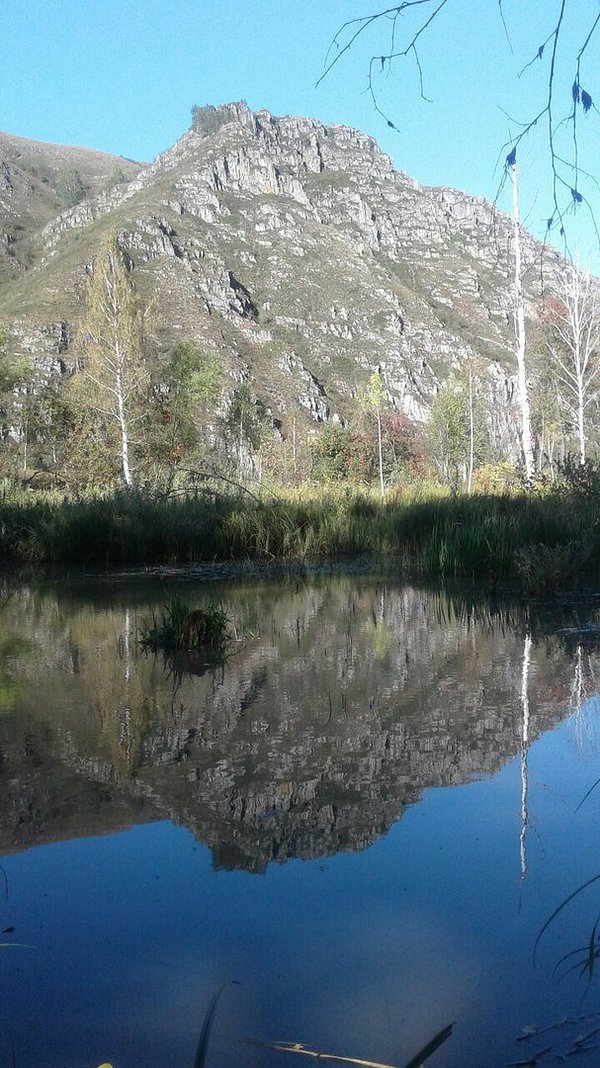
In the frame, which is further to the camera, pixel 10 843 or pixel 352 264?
pixel 352 264

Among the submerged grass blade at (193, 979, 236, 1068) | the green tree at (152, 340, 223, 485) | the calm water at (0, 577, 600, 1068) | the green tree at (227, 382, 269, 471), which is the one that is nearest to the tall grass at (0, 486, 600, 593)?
the calm water at (0, 577, 600, 1068)

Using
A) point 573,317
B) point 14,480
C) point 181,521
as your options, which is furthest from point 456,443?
point 181,521

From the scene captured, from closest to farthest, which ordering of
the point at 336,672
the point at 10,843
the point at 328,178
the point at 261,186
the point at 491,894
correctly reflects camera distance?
1. the point at 491,894
2. the point at 10,843
3. the point at 336,672
4. the point at 261,186
5. the point at 328,178

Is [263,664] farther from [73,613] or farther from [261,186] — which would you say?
[261,186]

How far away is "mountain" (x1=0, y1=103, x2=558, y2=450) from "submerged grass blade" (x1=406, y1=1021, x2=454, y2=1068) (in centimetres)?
5109

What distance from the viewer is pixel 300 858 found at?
165cm

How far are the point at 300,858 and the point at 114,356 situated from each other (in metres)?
30.6

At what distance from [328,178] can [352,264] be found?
36.1 meters

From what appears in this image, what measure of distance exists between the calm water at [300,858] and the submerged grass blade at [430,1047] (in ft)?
0.05

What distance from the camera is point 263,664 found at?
3416mm

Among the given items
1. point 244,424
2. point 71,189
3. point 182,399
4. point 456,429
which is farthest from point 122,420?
point 71,189

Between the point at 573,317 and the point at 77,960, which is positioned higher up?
the point at 573,317

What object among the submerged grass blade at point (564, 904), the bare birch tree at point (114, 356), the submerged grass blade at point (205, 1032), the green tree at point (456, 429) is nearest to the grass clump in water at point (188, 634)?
the submerged grass blade at point (564, 904)

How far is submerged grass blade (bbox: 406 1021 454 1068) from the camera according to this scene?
1.01 metres
